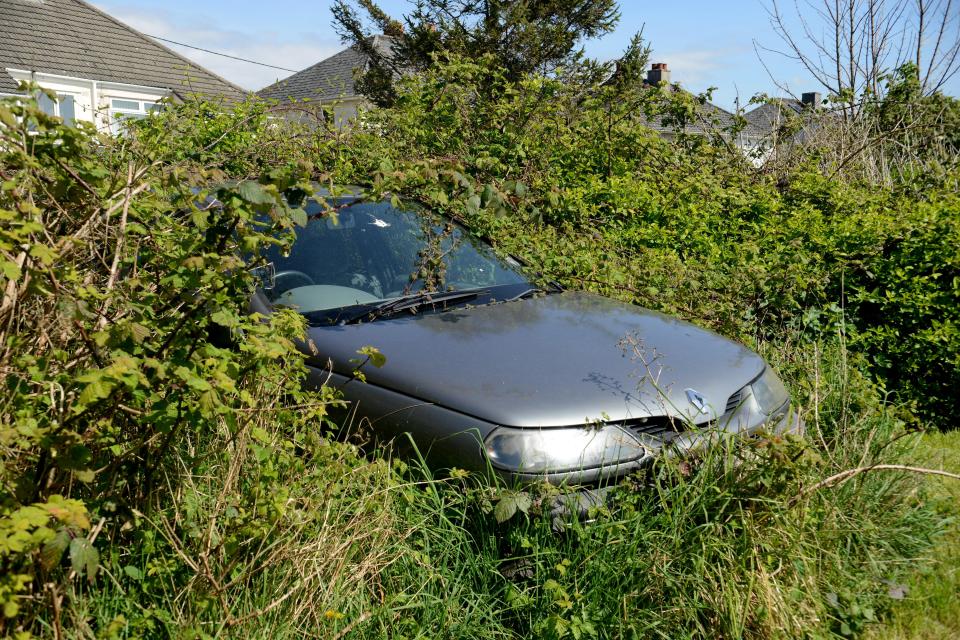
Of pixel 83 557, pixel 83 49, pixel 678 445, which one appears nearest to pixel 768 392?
pixel 678 445

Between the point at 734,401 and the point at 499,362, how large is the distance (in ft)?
3.54

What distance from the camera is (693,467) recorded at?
10.4 feet

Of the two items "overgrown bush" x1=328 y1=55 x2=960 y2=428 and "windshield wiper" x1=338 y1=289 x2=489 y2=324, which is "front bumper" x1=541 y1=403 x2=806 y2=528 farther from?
"overgrown bush" x1=328 y1=55 x2=960 y2=428

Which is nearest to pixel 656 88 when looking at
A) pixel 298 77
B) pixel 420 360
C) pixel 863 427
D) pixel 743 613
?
pixel 863 427

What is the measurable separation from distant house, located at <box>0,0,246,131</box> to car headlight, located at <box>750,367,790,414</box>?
23.9 m

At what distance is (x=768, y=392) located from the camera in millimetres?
3846

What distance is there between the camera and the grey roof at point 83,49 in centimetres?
2470

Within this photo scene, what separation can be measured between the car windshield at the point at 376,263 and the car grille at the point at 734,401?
4.27 feet

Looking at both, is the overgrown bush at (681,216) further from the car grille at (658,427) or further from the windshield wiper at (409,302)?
the car grille at (658,427)

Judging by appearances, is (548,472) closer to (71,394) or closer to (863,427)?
(71,394)

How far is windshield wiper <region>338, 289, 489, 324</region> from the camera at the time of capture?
3834 mm

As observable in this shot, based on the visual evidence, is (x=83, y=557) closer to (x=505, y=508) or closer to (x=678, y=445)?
(x=505, y=508)

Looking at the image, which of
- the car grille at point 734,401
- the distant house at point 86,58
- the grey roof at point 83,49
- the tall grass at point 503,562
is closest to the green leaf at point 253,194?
the tall grass at point 503,562

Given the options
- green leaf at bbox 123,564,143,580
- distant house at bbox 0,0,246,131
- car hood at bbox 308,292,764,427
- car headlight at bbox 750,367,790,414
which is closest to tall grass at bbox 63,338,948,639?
green leaf at bbox 123,564,143,580
